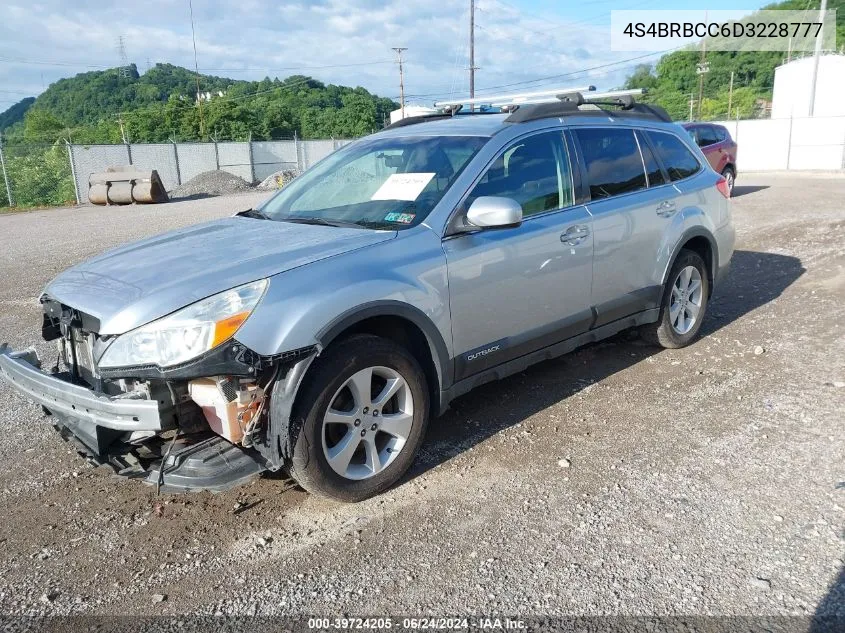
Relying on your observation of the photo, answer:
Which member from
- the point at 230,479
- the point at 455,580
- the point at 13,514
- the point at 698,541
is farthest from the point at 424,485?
the point at 13,514

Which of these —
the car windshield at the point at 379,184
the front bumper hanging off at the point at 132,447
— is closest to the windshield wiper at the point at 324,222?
the car windshield at the point at 379,184

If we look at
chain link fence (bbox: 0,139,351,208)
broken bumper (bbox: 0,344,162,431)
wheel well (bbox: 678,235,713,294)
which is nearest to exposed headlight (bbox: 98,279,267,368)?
broken bumper (bbox: 0,344,162,431)

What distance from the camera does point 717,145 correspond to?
16.4 m

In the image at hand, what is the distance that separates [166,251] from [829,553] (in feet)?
11.4

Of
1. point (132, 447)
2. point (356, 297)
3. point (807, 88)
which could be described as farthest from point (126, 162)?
point (807, 88)

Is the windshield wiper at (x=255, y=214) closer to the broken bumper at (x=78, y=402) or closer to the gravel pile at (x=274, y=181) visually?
the broken bumper at (x=78, y=402)

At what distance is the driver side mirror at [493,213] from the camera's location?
364 cm

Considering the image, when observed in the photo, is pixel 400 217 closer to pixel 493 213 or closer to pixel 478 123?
pixel 493 213

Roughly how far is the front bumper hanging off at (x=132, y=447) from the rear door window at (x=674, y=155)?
13.1ft

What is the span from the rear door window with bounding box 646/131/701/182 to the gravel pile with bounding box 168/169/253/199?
2642 cm

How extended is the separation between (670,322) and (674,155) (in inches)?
53.6

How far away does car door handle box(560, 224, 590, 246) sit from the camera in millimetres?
4301

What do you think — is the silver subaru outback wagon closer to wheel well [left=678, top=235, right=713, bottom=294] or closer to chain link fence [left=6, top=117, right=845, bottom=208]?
wheel well [left=678, top=235, right=713, bottom=294]

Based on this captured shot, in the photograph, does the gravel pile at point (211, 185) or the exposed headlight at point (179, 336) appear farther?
the gravel pile at point (211, 185)
